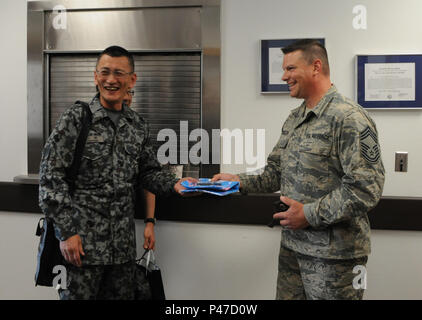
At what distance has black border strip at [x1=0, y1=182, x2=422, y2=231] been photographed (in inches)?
75.9

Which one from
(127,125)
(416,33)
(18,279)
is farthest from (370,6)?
(18,279)

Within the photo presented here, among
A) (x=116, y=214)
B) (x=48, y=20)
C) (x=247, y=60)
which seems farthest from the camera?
(x=48, y=20)

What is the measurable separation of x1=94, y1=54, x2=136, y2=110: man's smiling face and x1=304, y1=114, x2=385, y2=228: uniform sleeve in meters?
1.03

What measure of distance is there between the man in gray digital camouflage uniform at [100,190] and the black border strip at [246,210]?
366mm

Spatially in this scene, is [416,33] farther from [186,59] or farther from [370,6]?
[186,59]

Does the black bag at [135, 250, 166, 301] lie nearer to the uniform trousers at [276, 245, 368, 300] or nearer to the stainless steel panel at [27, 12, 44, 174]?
the uniform trousers at [276, 245, 368, 300]

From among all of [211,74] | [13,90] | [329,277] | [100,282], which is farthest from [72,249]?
[13,90]

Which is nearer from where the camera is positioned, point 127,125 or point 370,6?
point 127,125

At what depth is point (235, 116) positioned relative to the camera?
89.9 inches

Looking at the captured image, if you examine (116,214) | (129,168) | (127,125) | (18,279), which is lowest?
(18,279)

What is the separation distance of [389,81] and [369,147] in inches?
38.5

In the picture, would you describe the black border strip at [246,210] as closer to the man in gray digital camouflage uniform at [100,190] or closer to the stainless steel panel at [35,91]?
the man in gray digital camouflage uniform at [100,190]
